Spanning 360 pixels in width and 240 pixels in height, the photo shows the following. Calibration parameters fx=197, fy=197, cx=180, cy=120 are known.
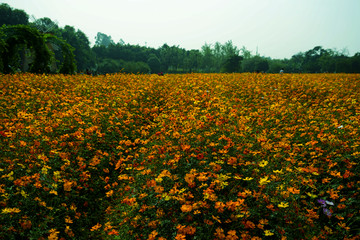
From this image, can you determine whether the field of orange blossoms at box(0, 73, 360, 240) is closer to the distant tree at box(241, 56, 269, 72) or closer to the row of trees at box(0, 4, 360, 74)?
the row of trees at box(0, 4, 360, 74)

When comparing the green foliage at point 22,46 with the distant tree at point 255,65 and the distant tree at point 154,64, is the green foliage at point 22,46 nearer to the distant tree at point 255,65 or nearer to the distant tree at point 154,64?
the distant tree at point 255,65

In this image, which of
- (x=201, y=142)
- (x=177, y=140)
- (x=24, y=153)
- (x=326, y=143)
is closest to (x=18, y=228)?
(x=24, y=153)

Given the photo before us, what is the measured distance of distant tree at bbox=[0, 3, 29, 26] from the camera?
50406 millimetres

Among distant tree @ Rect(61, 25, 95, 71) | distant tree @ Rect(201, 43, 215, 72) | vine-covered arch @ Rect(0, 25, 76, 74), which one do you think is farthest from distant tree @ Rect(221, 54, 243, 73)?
distant tree @ Rect(61, 25, 95, 71)

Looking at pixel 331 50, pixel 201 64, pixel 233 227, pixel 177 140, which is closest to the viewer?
pixel 233 227

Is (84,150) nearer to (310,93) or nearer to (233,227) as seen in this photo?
(233,227)

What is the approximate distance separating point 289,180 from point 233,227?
3.62 ft

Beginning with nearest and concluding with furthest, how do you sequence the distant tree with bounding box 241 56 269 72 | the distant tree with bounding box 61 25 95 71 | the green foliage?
the green foliage < the distant tree with bounding box 241 56 269 72 < the distant tree with bounding box 61 25 95 71

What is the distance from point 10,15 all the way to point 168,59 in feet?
146

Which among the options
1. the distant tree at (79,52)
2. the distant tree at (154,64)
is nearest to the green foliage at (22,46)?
the distant tree at (79,52)

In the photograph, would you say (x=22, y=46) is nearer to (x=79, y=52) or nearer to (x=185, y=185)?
(x=185, y=185)

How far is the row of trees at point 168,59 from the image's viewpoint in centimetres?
5100

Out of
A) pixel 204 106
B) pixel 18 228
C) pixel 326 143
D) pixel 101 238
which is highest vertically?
pixel 204 106

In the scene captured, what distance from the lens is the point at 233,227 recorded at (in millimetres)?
2434
